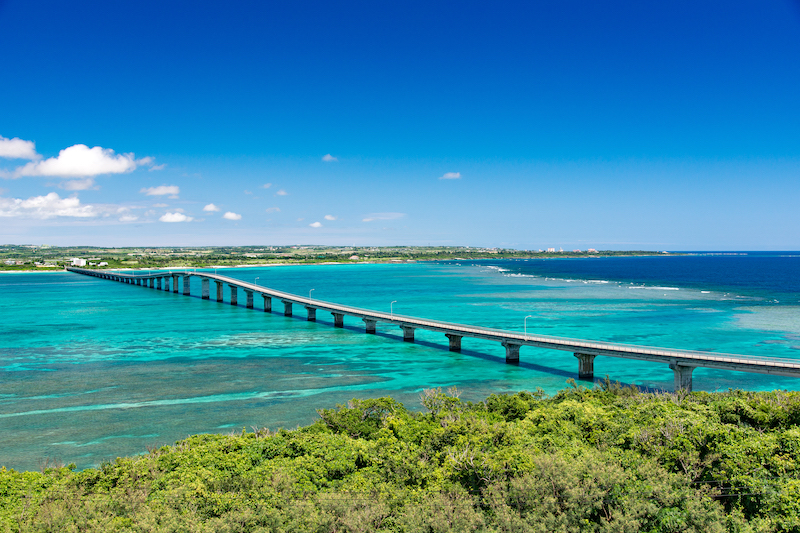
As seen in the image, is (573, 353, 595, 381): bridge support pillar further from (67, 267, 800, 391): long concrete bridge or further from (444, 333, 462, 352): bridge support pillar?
(444, 333, 462, 352): bridge support pillar

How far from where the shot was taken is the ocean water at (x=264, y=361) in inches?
1599

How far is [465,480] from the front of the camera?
23125 millimetres

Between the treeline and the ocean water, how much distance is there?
39.6 feet

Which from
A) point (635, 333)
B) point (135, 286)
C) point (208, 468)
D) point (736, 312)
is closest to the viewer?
point (208, 468)

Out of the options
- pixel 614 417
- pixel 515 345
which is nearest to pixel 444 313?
pixel 515 345

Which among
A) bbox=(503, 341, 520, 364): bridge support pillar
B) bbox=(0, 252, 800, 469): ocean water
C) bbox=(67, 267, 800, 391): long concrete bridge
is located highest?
bbox=(67, 267, 800, 391): long concrete bridge

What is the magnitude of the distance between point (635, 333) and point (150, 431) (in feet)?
200

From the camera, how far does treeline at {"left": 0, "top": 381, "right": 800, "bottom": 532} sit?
62.4 feet

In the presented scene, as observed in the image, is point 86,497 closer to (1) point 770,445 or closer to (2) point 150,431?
(2) point 150,431

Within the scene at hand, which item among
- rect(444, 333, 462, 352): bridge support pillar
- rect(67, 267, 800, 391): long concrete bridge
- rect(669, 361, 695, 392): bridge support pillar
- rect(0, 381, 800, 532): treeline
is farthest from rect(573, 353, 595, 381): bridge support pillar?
rect(0, 381, 800, 532): treeline

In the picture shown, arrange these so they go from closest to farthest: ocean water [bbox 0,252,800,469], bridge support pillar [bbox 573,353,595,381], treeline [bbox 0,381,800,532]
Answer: treeline [bbox 0,381,800,532] < ocean water [bbox 0,252,800,469] < bridge support pillar [bbox 573,353,595,381]

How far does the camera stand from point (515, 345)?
59.9 m

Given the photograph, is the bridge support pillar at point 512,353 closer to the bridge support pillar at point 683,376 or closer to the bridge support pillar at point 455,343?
the bridge support pillar at point 455,343

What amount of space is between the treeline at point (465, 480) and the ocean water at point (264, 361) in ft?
39.6
